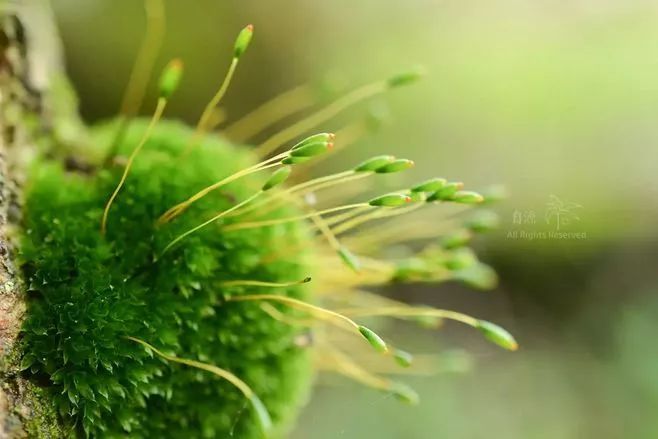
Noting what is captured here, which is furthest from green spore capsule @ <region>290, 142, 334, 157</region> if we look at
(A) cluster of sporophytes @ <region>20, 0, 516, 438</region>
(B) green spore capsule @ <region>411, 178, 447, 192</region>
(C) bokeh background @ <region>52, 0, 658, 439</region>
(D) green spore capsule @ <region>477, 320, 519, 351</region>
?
(C) bokeh background @ <region>52, 0, 658, 439</region>

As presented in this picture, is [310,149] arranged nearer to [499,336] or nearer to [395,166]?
[395,166]

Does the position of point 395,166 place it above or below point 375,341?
above

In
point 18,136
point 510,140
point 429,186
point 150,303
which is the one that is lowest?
point 150,303

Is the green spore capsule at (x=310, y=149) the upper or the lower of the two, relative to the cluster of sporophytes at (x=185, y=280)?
upper

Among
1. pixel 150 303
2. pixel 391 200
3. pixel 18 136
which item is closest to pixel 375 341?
pixel 391 200

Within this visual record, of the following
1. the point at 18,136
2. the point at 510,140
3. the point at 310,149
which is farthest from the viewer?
the point at 510,140

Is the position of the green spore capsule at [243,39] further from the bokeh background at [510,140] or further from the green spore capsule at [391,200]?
the bokeh background at [510,140]

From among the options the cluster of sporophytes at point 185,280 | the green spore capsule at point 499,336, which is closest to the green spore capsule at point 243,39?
the cluster of sporophytes at point 185,280
